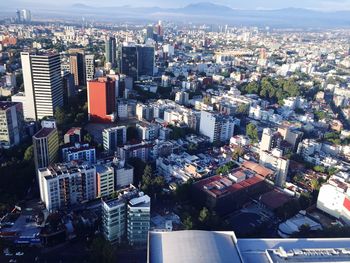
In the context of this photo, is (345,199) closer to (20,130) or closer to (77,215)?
(77,215)

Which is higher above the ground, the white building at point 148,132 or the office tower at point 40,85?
the office tower at point 40,85

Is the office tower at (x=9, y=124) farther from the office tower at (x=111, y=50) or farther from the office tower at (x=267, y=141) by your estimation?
the office tower at (x=111, y=50)

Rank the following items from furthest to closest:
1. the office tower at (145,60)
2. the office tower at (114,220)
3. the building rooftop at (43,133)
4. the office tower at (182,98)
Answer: the office tower at (145,60)
the office tower at (182,98)
the building rooftop at (43,133)
the office tower at (114,220)

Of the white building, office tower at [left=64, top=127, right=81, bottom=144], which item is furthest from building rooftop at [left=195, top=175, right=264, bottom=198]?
office tower at [left=64, top=127, right=81, bottom=144]

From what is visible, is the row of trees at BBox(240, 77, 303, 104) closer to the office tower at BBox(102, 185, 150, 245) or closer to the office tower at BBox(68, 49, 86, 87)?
the office tower at BBox(68, 49, 86, 87)

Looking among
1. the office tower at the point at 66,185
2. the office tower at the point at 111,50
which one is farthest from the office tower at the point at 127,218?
the office tower at the point at 111,50

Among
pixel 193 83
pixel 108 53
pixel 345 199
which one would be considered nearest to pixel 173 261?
pixel 345 199
